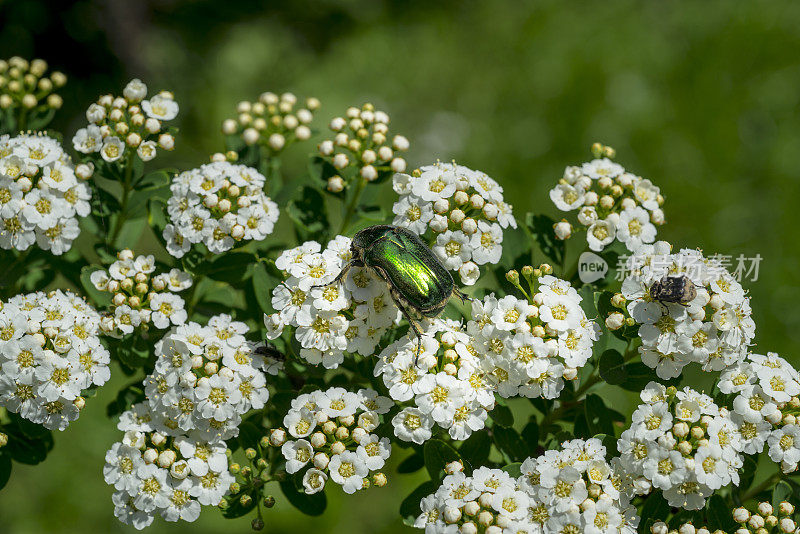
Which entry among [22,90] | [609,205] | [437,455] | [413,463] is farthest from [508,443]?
[22,90]

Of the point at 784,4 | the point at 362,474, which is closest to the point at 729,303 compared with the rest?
the point at 362,474

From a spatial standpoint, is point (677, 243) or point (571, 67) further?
point (571, 67)

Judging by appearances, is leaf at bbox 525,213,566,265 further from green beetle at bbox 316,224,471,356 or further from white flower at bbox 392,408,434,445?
white flower at bbox 392,408,434,445

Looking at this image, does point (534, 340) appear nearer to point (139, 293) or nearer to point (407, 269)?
point (407, 269)

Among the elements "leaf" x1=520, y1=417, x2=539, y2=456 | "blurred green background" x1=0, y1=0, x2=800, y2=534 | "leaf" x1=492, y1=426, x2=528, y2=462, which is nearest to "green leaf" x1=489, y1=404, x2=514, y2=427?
"leaf" x1=492, y1=426, x2=528, y2=462

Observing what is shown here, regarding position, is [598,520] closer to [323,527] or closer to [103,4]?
[323,527]

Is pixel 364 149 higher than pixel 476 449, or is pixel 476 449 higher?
pixel 364 149
